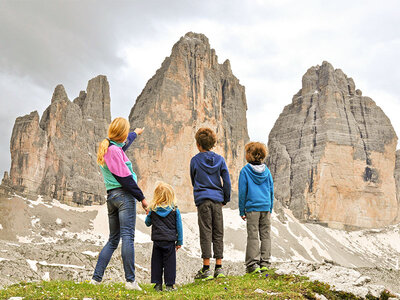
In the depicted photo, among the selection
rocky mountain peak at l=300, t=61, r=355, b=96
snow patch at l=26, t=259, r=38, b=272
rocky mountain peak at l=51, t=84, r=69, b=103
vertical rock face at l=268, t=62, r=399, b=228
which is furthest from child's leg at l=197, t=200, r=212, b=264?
rocky mountain peak at l=300, t=61, r=355, b=96

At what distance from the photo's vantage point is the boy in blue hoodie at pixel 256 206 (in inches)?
340

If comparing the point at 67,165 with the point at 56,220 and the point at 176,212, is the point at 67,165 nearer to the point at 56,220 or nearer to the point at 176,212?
the point at 56,220

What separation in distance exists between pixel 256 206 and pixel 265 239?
0.74 m

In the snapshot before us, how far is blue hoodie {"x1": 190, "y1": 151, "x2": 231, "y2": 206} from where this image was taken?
26.6 feet

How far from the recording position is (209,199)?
808 cm

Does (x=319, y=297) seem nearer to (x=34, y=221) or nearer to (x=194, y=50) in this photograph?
(x=34, y=221)

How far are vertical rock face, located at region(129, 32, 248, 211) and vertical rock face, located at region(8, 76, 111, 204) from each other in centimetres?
1009

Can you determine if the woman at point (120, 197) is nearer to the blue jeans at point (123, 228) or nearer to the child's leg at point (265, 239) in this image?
the blue jeans at point (123, 228)

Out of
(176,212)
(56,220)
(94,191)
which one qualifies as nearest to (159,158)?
(94,191)

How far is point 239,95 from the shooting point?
95.3 meters

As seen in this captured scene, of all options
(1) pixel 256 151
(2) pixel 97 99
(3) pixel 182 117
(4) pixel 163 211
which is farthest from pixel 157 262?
(2) pixel 97 99

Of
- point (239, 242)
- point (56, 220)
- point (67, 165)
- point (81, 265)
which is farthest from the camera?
point (67, 165)

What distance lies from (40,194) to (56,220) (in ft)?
39.9

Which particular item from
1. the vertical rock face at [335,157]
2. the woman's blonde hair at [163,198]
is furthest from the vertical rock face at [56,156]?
the woman's blonde hair at [163,198]
